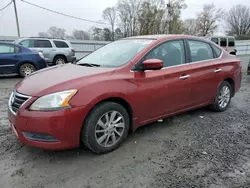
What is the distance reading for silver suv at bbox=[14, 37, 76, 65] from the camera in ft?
35.7

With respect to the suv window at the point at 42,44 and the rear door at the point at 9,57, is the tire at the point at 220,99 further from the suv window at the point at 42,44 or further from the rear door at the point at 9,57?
the suv window at the point at 42,44

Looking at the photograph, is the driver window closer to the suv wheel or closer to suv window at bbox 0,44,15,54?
suv window at bbox 0,44,15,54

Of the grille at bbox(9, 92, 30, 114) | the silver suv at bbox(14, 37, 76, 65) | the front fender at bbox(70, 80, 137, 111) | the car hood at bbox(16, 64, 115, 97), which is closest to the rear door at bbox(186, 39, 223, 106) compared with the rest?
the front fender at bbox(70, 80, 137, 111)

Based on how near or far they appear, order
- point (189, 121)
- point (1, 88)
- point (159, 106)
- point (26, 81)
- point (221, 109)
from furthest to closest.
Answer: point (1, 88)
point (221, 109)
point (189, 121)
point (159, 106)
point (26, 81)

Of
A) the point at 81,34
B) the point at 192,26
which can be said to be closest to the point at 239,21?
the point at 192,26

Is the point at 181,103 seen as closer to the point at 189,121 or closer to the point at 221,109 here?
the point at 189,121

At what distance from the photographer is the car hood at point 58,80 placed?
8.35 ft

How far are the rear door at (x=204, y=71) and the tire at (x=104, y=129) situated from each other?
1526 mm

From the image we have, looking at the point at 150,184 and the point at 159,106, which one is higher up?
the point at 159,106

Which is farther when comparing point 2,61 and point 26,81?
point 2,61

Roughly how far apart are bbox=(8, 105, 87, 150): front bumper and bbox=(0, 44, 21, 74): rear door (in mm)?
6592

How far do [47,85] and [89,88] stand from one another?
50 centimetres

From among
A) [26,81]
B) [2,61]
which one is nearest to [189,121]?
[26,81]

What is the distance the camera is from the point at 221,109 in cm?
453
